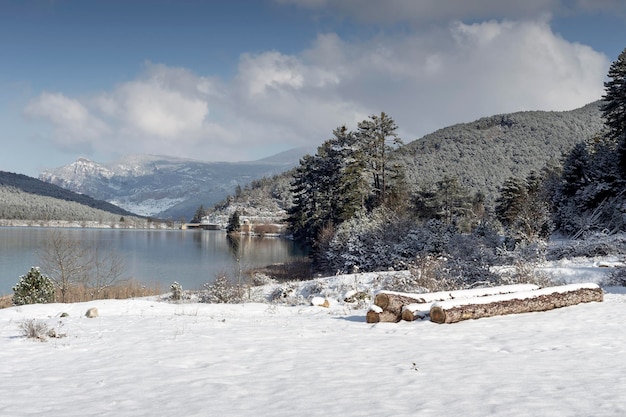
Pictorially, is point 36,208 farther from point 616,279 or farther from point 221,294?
point 616,279

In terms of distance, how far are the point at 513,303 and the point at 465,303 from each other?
1.64 m

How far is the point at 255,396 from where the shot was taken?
5270 mm

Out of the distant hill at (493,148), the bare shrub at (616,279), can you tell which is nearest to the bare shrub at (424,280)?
the bare shrub at (616,279)

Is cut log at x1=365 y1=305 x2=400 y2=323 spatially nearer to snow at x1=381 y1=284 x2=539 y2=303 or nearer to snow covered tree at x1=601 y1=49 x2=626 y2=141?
snow at x1=381 y1=284 x2=539 y2=303

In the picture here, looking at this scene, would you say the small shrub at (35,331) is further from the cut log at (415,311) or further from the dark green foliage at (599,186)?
the dark green foliage at (599,186)

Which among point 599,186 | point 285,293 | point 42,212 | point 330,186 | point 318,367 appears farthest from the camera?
point 42,212

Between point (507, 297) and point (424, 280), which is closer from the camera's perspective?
point (507, 297)

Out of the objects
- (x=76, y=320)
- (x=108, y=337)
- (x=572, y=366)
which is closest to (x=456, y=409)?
(x=572, y=366)

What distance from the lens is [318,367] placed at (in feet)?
21.8

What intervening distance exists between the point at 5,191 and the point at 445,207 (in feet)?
610

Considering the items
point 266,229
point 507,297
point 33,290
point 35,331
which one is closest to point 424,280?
point 507,297

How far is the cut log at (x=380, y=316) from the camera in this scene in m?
10.9

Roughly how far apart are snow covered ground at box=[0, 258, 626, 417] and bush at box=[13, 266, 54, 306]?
6.78 metres

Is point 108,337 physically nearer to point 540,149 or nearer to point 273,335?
point 273,335
